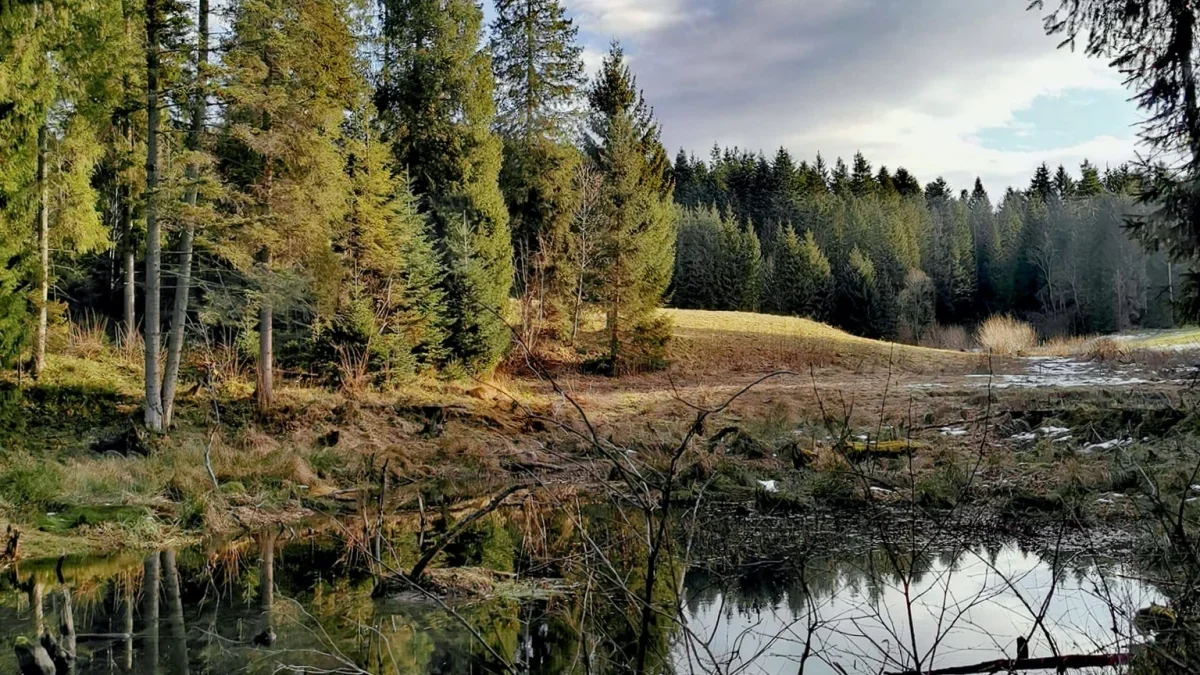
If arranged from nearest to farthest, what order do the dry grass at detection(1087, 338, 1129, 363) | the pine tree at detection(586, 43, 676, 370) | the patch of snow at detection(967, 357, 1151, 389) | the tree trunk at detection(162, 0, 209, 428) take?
the tree trunk at detection(162, 0, 209, 428) < the patch of snow at detection(967, 357, 1151, 389) < the dry grass at detection(1087, 338, 1129, 363) < the pine tree at detection(586, 43, 676, 370)

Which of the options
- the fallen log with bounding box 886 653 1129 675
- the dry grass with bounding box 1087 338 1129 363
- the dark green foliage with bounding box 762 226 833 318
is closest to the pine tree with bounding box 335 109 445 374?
the fallen log with bounding box 886 653 1129 675

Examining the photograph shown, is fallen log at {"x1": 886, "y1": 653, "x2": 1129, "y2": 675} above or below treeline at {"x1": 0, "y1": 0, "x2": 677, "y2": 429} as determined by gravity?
below

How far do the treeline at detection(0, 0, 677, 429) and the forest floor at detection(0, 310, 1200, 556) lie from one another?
3.64ft

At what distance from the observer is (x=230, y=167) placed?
16.5 meters

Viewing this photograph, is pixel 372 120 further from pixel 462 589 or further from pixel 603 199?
pixel 462 589

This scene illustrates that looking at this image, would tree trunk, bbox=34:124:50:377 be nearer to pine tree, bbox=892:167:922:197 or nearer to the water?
the water

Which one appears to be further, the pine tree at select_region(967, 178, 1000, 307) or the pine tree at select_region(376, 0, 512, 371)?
the pine tree at select_region(967, 178, 1000, 307)

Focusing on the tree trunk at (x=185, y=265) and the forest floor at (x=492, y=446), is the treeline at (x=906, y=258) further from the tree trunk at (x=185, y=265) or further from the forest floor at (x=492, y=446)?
the tree trunk at (x=185, y=265)

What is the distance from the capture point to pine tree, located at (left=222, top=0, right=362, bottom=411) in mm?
15016

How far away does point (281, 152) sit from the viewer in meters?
16.0

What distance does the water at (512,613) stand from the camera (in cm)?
566

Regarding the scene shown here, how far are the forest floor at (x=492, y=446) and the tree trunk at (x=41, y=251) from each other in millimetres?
552

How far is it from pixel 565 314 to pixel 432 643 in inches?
905

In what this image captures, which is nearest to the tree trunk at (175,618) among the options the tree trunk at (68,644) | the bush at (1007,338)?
the tree trunk at (68,644)
